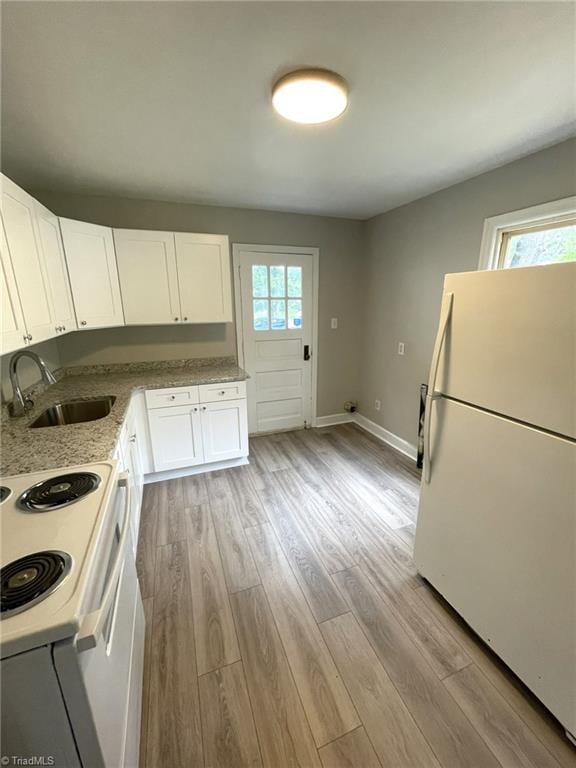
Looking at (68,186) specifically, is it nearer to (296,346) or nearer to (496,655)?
(296,346)

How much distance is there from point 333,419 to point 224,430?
5.49 feet

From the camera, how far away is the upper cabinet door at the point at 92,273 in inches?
88.7

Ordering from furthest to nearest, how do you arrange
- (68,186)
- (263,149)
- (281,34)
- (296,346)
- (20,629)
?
(296,346), (68,186), (263,149), (281,34), (20,629)

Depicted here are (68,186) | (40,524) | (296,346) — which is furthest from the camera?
(296,346)

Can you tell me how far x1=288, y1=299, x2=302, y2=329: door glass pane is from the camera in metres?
3.53

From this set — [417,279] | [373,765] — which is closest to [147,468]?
[373,765]

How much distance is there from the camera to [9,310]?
4.56 feet

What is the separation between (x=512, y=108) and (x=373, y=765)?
2.77 meters

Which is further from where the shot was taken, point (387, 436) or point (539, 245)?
point (387, 436)

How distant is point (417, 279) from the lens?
2943mm

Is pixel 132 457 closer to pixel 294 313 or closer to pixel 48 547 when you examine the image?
pixel 48 547

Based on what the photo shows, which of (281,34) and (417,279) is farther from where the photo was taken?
(417,279)

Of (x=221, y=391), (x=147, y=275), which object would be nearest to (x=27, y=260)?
(x=147, y=275)

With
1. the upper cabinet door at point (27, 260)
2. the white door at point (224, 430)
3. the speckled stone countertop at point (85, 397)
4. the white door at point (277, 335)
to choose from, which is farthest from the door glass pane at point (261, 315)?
the upper cabinet door at point (27, 260)
